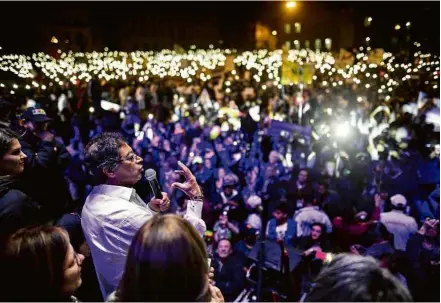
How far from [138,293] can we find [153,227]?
25cm

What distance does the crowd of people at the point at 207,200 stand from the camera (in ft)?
5.47

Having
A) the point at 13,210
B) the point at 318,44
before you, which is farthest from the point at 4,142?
the point at 318,44

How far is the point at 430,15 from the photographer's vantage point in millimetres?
24641

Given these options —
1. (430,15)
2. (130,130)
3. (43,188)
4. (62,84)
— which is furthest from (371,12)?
(43,188)

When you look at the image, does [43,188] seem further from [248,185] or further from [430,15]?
[430,15]

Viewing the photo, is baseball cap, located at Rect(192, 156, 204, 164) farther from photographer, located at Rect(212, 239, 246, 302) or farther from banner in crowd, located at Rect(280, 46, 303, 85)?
banner in crowd, located at Rect(280, 46, 303, 85)

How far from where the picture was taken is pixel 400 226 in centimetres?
564

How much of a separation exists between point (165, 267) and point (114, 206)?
848 millimetres

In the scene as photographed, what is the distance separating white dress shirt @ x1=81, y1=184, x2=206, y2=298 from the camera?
226 centimetres

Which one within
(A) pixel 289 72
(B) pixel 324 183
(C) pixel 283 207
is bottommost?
(C) pixel 283 207

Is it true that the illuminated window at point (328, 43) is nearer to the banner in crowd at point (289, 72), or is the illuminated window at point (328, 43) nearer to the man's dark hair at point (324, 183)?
the banner in crowd at point (289, 72)

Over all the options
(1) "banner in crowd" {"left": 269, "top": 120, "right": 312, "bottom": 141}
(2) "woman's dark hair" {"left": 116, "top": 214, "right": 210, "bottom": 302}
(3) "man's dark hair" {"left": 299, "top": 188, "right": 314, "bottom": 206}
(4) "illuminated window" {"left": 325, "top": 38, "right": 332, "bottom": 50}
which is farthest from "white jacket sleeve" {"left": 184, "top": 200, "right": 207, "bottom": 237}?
(4) "illuminated window" {"left": 325, "top": 38, "right": 332, "bottom": 50}

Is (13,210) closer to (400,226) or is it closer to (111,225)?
(111,225)

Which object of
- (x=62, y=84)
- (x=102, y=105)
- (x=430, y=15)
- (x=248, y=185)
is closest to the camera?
(x=248, y=185)
